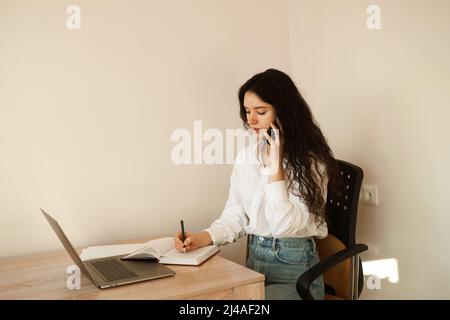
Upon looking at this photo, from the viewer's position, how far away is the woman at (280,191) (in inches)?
52.7

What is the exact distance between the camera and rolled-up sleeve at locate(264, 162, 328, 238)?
4.27 ft

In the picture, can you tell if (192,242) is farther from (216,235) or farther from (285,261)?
(285,261)

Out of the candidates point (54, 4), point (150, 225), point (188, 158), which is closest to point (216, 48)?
point (188, 158)

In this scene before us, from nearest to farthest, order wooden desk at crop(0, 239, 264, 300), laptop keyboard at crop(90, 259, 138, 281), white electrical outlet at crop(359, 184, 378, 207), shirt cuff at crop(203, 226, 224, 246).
A: 1. wooden desk at crop(0, 239, 264, 300)
2. laptop keyboard at crop(90, 259, 138, 281)
3. shirt cuff at crop(203, 226, 224, 246)
4. white electrical outlet at crop(359, 184, 378, 207)

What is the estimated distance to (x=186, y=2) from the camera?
1764 millimetres

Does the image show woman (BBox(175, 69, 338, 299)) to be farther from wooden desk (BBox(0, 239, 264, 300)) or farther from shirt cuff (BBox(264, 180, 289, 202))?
wooden desk (BBox(0, 239, 264, 300))

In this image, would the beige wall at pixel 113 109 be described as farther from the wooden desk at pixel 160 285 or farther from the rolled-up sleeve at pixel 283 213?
the rolled-up sleeve at pixel 283 213

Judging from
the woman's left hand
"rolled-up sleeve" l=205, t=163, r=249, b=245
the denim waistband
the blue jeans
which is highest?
the woman's left hand

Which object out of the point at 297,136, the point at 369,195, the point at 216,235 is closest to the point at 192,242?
the point at 216,235

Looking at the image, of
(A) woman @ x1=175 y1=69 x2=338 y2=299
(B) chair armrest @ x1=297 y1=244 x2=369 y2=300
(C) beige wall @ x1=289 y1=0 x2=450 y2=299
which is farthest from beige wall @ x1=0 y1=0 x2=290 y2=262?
(B) chair armrest @ x1=297 y1=244 x2=369 y2=300

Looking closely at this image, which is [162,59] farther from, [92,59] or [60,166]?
[60,166]

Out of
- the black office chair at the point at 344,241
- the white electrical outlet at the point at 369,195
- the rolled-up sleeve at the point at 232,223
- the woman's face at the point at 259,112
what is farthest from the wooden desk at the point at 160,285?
the white electrical outlet at the point at 369,195

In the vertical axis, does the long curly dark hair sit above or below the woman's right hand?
above

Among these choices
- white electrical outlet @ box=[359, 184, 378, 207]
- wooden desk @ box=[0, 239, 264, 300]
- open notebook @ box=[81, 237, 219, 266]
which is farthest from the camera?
white electrical outlet @ box=[359, 184, 378, 207]
